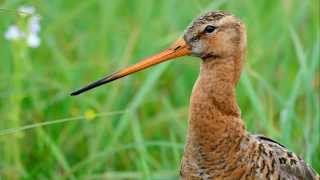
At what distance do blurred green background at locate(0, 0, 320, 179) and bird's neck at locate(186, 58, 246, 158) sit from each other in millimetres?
818

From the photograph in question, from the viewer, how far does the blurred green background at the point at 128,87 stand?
631 centimetres

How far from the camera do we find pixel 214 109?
5141 millimetres

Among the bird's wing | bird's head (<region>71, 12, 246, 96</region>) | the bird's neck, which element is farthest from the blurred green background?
bird's head (<region>71, 12, 246, 96</region>)

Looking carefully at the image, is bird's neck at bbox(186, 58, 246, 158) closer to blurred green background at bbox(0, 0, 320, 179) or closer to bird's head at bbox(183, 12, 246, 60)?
bird's head at bbox(183, 12, 246, 60)

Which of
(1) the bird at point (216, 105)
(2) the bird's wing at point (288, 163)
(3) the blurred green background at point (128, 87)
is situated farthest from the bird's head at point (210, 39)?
(3) the blurred green background at point (128, 87)

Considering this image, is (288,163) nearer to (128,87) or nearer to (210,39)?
(210,39)

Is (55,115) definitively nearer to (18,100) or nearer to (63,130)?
(63,130)

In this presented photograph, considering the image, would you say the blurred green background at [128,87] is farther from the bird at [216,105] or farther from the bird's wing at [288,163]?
the bird at [216,105]

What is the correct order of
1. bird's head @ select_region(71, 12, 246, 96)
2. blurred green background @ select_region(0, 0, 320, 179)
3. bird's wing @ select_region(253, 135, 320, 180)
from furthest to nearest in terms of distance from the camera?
1. blurred green background @ select_region(0, 0, 320, 179)
2. bird's wing @ select_region(253, 135, 320, 180)
3. bird's head @ select_region(71, 12, 246, 96)

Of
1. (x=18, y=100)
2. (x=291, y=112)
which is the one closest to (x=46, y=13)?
(x=18, y=100)

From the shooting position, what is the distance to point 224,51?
16.6ft

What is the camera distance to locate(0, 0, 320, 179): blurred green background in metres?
6.31

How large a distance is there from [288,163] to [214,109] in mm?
419

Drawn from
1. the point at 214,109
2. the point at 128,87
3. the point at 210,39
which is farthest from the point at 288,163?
the point at 128,87
